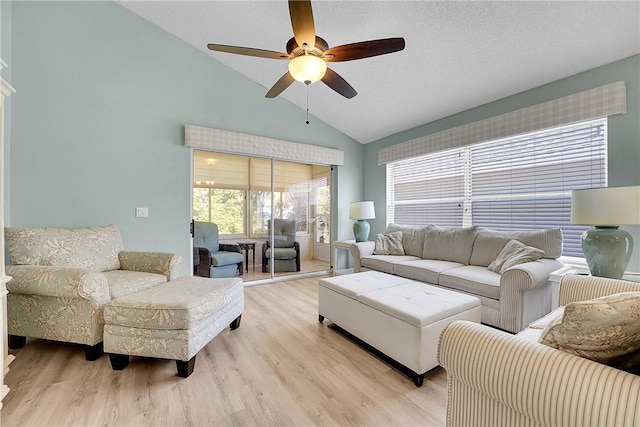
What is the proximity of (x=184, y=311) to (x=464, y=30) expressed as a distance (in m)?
3.20

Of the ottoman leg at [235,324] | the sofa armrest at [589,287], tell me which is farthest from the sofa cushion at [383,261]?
the ottoman leg at [235,324]

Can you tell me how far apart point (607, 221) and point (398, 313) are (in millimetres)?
1562

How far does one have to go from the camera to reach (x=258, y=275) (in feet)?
13.8

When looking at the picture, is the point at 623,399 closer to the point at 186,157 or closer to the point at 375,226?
the point at 186,157

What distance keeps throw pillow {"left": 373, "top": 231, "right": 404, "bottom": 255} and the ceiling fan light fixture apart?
2.55 meters

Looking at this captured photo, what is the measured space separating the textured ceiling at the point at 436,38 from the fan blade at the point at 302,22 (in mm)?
951

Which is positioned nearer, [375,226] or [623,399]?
[623,399]

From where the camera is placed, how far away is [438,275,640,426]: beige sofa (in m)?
0.72

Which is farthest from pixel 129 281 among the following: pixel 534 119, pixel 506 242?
pixel 534 119

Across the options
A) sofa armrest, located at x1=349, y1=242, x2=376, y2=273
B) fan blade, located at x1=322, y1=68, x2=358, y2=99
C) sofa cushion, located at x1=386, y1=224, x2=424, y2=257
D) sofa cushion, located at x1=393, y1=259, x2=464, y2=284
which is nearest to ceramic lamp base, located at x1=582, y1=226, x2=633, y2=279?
sofa cushion, located at x1=393, y1=259, x2=464, y2=284

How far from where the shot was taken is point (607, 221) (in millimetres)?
1866

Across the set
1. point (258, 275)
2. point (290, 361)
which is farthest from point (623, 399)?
point (258, 275)

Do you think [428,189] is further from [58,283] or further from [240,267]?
[58,283]

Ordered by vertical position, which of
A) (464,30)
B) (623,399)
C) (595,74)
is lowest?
(623,399)
